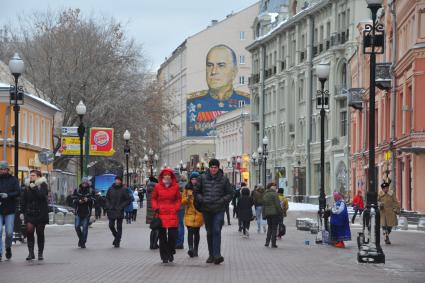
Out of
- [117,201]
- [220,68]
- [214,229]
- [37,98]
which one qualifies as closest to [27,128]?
[37,98]

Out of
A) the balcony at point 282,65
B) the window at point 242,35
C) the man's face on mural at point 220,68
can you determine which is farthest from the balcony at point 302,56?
the window at point 242,35

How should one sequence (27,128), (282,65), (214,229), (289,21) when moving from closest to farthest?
(214,229), (27,128), (289,21), (282,65)

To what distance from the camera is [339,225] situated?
2623 centimetres

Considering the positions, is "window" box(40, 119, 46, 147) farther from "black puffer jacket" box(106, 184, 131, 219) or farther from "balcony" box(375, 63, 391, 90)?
"black puffer jacket" box(106, 184, 131, 219)

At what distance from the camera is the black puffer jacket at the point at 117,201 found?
24.3 meters

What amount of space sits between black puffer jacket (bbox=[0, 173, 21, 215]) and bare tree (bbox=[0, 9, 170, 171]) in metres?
38.5

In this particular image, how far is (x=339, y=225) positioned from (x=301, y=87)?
58.5 meters

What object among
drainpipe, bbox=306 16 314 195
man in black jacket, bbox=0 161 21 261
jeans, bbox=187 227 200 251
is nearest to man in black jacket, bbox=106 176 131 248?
jeans, bbox=187 227 200 251

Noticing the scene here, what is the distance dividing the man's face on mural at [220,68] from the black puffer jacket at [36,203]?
10599 centimetres

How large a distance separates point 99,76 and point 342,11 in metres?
22.7

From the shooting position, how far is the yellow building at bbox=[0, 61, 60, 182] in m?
49.2

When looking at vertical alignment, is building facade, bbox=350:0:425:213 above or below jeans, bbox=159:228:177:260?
above

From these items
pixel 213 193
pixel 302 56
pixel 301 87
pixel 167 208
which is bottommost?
pixel 167 208

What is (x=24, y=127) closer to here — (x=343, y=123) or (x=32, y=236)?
(x=343, y=123)
